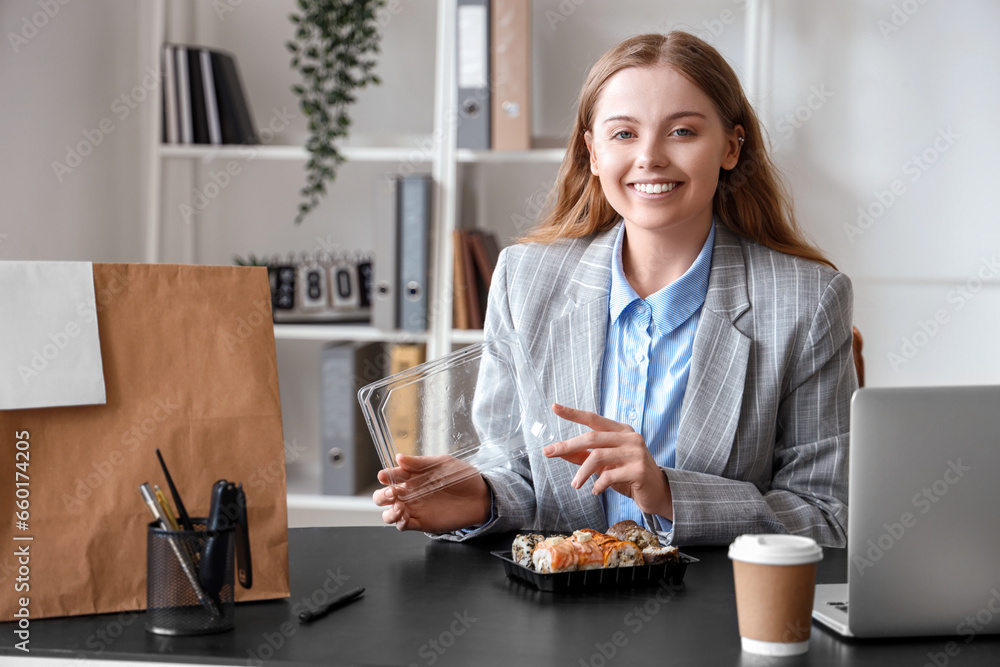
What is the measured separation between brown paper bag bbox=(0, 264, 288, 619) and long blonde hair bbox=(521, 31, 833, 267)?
0.79 metres

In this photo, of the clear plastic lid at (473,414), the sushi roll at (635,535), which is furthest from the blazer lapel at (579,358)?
the sushi roll at (635,535)

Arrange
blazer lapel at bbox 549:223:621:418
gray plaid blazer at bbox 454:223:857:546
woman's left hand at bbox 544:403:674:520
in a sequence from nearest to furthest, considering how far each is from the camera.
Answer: woman's left hand at bbox 544:403:674:520, gray plaid blazer at bbox 454:223:857:546, blazer lapel at bbox 549:223:621:418

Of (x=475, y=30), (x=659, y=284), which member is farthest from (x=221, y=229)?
Result: (x=659, y=284)

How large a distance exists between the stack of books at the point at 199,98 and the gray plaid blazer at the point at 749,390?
155 cm

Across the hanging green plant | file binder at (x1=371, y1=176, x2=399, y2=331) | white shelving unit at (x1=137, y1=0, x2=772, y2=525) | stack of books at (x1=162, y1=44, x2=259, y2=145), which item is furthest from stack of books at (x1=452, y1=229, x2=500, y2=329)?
stack of books at (x1=162, y1=44, x2=259, y2=145)

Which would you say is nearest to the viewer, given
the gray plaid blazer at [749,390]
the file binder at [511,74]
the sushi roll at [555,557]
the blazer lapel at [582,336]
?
the sushi roll at [555,557]

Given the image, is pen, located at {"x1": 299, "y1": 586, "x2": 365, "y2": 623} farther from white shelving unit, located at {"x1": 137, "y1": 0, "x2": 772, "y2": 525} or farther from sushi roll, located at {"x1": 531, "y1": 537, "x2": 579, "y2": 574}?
white shelving unit, located at {"x1": 137, "y1": 0, "x2": 772, "y2": 525}

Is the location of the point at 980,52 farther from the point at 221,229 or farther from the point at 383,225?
the point at 221,229

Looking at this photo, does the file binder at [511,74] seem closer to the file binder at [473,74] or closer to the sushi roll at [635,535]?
the file binder at [473,74]

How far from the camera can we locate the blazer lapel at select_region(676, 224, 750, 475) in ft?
4.54

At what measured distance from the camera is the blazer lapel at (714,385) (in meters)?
1.38

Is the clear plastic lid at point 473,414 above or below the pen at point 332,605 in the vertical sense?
above

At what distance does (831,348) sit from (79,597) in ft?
3.51

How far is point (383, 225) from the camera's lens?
2.59 metres
